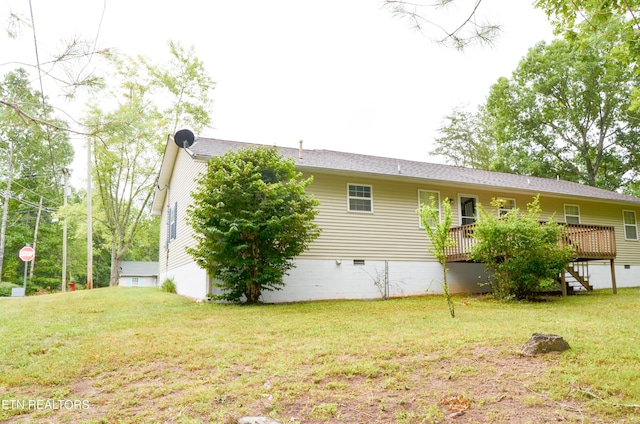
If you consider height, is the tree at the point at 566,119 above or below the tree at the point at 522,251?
above

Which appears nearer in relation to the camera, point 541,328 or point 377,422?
point 377,422

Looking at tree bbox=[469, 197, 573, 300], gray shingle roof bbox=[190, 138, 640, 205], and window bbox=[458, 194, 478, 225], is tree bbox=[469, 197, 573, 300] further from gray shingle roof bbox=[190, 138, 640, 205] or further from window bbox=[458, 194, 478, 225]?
window bbox=[458, 194, 478, 225]

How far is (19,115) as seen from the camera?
13.9 feet

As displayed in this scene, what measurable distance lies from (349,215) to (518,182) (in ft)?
25.0

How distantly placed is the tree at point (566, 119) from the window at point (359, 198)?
1664 cm

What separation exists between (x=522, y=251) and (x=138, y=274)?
3343 centimetres

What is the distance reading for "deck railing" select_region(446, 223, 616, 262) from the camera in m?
12.2

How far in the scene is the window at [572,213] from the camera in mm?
16250

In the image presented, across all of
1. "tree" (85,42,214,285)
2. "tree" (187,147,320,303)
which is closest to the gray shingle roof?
"tree" (187,147,320,303)

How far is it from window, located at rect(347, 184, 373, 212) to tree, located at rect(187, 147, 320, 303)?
2654 mm

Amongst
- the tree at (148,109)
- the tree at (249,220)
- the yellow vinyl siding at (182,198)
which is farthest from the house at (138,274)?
the tree at (249,220)

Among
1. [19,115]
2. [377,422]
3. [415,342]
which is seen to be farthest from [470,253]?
[19,115]

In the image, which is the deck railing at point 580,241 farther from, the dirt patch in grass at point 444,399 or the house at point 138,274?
the house at point 138,274

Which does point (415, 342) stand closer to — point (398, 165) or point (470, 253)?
point (470, 253)
